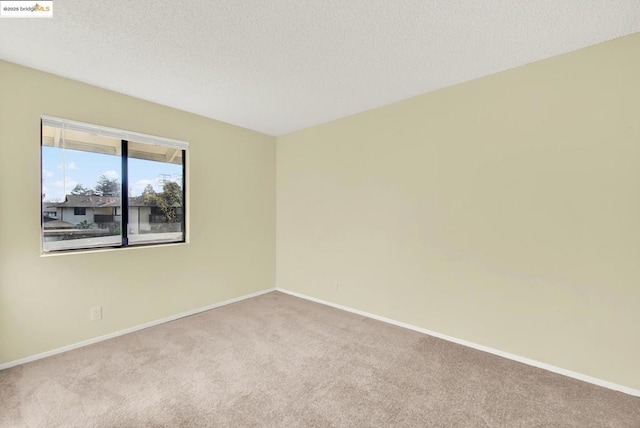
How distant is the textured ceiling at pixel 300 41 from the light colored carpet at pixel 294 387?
8.38ft

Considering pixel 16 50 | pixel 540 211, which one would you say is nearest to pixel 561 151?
pixel 540 211

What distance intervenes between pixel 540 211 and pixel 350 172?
200 centimetres

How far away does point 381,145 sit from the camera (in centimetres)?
322

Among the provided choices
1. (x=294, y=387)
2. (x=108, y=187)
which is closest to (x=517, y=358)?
(x=294, y=387)

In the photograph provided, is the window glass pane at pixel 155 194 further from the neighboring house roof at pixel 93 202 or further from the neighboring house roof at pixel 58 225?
the neighboring house roof at pixel 58 225

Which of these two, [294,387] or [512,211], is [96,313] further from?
[512,211]

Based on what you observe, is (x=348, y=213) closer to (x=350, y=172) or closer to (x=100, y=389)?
(x=350, y=172)

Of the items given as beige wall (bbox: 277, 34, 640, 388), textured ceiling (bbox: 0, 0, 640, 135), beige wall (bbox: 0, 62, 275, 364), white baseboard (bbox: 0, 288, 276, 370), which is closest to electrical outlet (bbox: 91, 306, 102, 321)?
beige wall (bbox: 0, 62, 275, 364)

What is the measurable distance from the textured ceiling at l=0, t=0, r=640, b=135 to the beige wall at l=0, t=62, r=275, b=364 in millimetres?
311

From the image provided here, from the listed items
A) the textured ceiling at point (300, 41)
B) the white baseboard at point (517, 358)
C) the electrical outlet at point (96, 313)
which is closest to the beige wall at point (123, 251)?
the electrical outlet at point (96, 313)

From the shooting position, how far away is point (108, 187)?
9.37 ft

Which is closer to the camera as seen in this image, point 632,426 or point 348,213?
point 632,426

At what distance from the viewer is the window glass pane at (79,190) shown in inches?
97.5

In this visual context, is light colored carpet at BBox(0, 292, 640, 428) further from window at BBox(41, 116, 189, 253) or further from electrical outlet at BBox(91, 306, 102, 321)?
window at BBox(41, 116, 189, 253)
